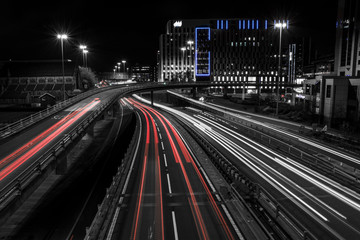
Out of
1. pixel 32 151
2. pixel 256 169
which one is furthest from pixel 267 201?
pixel 32 151

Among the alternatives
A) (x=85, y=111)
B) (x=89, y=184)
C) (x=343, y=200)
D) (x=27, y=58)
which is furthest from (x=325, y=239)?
(x=27, y=58)

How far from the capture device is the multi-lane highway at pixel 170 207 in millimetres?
12430

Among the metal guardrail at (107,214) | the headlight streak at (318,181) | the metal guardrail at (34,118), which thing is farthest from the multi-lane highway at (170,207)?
the metal guardrail at (34,118)

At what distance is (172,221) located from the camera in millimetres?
13430

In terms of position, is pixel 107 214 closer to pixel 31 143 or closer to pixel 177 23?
pixel 31 143

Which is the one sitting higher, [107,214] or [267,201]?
[267,201]

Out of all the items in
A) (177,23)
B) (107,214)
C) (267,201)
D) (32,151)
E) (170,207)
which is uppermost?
(177,23)

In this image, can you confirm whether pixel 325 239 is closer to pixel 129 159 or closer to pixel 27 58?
pixel 129 159

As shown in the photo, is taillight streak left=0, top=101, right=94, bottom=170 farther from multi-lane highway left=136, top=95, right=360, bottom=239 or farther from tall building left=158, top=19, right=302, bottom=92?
tall building left=158, top=19, right=302, bottom=92

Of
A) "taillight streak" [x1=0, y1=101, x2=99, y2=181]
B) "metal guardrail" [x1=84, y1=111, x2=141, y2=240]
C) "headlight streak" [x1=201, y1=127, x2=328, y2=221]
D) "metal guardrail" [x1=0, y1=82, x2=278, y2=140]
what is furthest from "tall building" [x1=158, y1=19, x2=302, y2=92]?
"metal guardrail" [x1=84, y1=111, x2=141, y2=240]

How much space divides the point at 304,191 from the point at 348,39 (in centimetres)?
6511

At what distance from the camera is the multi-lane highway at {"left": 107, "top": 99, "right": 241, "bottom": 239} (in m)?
12.4

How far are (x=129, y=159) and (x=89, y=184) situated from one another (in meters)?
4.57

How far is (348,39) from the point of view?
217ft
